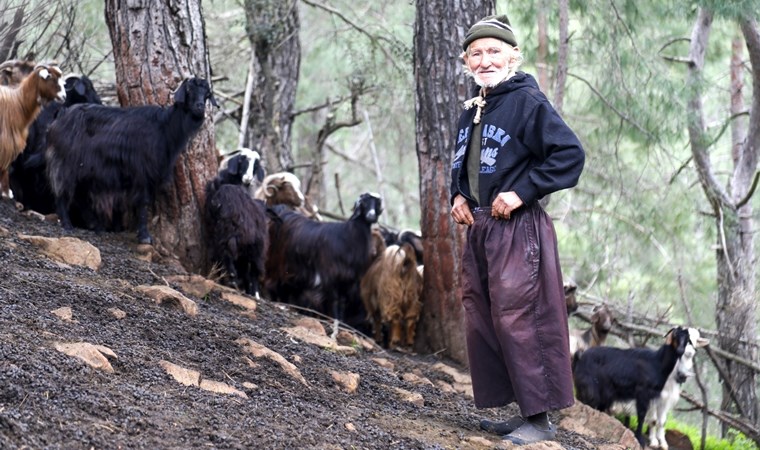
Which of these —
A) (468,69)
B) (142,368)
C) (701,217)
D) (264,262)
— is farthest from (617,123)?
(142,368)

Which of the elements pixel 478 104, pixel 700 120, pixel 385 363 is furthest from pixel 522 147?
pixel 700 120

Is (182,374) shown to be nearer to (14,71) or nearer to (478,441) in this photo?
(478,441)

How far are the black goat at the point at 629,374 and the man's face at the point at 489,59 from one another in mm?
4628

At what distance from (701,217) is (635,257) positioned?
161 cm

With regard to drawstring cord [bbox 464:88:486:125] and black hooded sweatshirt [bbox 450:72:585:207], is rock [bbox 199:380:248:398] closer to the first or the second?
black hooded sweatshirt [bbox 450:72:585:207]

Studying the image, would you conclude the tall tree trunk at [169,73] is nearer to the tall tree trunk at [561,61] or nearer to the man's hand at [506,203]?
the tall tree trunk at [561,61]

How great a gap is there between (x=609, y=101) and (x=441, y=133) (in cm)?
407

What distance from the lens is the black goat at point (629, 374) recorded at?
29.9ft

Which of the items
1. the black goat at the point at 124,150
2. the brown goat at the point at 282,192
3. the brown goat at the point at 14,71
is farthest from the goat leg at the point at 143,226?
the brown goat at the point at 282,192

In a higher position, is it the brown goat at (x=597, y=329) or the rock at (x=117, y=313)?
the rock at (x=117, y=313)

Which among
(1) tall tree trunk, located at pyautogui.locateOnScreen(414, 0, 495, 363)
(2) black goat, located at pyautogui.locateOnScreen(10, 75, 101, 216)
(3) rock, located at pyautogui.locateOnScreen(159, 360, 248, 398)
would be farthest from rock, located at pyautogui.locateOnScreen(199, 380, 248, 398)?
(2) black goat, located at pyautogui.locateOnScreen(10, 75, 101, 216)

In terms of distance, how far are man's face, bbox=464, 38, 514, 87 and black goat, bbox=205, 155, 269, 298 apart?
395 centimetres

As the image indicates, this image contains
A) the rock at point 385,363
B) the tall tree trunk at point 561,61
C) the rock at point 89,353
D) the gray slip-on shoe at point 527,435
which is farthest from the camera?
the tall tree trunk at point 561,61

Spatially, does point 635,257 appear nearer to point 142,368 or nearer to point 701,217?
point 701,217
